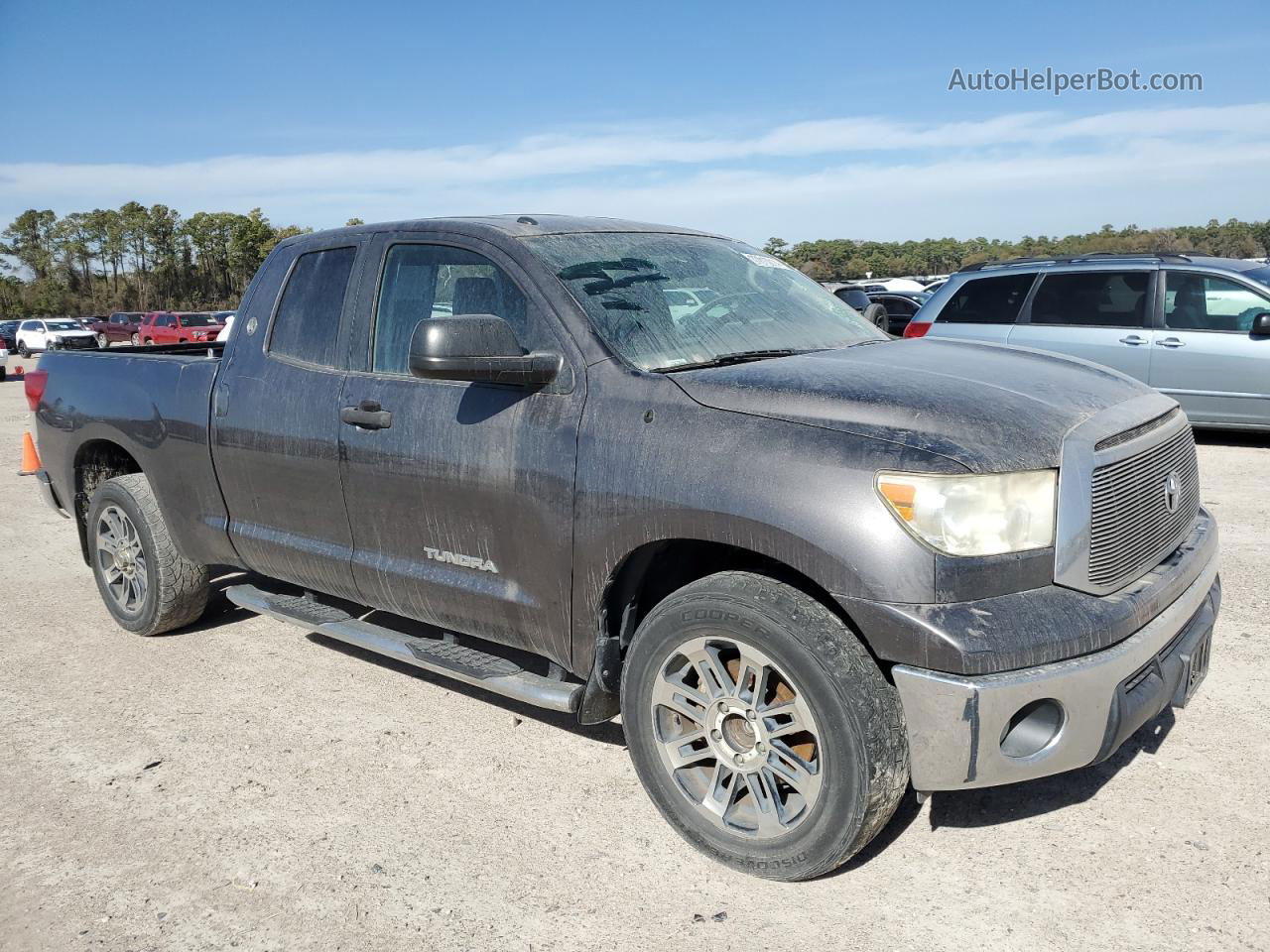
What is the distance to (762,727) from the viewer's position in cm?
292

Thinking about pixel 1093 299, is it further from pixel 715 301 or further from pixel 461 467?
pixel 461 467

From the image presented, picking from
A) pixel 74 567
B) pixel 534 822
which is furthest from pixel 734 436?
pixel 74 567

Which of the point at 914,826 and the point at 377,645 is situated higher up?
the point at 377,645

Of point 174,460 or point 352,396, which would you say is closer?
point 352,396

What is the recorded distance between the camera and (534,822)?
3.38m

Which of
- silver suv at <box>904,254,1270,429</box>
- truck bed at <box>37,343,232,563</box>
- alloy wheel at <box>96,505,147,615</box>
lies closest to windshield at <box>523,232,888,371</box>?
truck bed at <box>37,343,232,563</box>

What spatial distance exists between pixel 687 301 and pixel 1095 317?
7.61 meters

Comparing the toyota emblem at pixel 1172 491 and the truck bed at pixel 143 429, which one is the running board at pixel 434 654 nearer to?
the truck bed at pixel 143 429

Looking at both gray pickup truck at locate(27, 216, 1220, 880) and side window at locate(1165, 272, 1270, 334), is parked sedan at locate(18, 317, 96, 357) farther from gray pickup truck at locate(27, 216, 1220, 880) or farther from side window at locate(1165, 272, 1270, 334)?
gray pickup truck at locate(27, 216, 1220, 880)

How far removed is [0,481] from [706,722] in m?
9.84

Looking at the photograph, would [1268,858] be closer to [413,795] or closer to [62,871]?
[413,795]

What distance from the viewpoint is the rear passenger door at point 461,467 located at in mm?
3352

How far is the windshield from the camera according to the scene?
3.46m

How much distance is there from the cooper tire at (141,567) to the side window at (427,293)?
184cm
